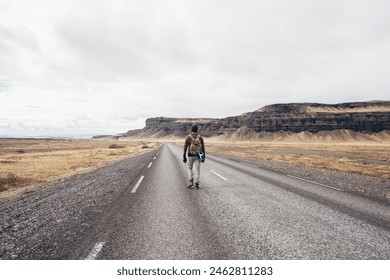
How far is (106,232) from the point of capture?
450cm

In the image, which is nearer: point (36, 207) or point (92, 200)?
point (36, 207)

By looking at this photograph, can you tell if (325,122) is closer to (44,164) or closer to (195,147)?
(44,164)

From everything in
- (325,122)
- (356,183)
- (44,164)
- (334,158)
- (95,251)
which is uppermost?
(325,122)

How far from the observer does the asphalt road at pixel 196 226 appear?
3752 mm

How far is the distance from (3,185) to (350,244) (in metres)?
14.1

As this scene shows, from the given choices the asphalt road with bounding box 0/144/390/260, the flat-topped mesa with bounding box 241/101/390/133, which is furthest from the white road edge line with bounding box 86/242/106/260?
the flat-topped mesa with bounding box 241/101/390/133

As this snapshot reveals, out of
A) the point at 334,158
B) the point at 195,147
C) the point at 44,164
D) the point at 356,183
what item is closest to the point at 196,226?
the point at 195,147

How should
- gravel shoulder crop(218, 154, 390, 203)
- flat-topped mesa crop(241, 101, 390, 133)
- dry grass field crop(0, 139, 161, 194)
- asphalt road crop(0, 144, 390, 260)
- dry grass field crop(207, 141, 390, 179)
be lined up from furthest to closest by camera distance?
1. flat-topped mesa crop(241, 101, 390, 133)
2. dry grass field crop(207, 141, 390, 179)
3. dry grass field crop(0, 139, 161, 194)
4. gravel shoulder crop(218, 154, 390, 203)
5. asphalt road crop(0, 144, 390, 260)

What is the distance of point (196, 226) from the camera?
15.8 ft

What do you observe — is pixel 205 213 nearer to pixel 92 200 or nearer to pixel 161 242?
pixel 161 242

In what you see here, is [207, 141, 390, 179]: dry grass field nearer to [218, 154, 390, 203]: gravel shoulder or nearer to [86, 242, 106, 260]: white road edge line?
[218, 154, 390, 203]: gravel shoulder

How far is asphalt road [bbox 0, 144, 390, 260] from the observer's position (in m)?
3.75
